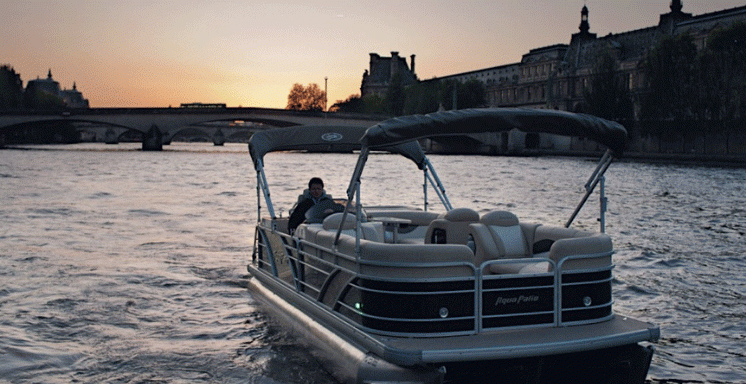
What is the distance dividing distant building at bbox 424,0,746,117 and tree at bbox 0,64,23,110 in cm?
6954

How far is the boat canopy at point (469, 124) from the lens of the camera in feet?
24.2

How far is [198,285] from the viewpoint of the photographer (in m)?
15.1

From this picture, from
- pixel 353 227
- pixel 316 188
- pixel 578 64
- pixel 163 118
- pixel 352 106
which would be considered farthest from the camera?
pixel 352 106

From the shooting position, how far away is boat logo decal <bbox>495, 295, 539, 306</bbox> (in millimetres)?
7555

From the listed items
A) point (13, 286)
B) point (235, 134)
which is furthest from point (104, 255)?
point (235, 134)

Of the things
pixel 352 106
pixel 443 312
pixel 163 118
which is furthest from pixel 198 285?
pixel 352 106

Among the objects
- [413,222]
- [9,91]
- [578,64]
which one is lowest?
[413,222]

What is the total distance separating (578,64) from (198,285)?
109m

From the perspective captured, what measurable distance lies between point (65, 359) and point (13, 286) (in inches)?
199

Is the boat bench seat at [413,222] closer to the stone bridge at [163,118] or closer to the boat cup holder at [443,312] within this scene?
the boat cup holder at [443,312]

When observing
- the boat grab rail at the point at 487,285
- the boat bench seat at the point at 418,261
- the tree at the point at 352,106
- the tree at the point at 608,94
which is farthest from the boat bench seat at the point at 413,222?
the tree at the point at 352,106

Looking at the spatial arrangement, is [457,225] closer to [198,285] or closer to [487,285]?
[487,285]

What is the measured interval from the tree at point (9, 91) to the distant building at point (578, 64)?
6954 centimetres

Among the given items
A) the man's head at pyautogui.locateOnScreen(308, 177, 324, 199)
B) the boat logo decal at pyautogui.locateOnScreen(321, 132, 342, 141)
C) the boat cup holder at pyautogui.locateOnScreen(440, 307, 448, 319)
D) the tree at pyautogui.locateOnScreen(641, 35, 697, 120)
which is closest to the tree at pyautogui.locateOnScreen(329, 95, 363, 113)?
the tree at pyautogui.locateOnScreen(641, 35, 697, 120)
